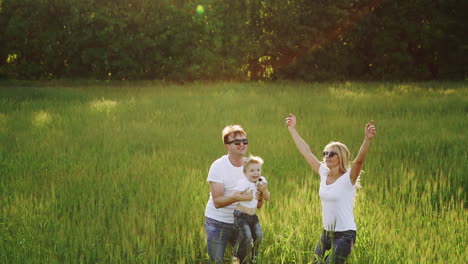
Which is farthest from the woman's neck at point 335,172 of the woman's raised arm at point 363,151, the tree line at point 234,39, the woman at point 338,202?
the tree line at point 234,39

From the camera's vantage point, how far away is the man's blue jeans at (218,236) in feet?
13.3

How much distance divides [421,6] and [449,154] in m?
16.1

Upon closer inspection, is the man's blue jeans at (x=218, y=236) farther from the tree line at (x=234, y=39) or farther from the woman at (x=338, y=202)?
the tree line at (x=234, y=39)

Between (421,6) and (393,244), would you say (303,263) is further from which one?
(421,6)

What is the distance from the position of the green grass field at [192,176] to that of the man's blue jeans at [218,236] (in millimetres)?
357

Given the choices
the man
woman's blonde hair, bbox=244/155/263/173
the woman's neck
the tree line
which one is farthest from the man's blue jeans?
the tree line

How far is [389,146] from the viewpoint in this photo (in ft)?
29.0

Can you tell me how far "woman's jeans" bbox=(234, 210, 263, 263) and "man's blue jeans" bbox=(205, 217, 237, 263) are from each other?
0.36 ft

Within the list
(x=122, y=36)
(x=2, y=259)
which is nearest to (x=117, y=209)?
(x=2, y=259)

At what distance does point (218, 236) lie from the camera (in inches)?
162

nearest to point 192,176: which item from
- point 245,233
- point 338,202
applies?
point 245,233

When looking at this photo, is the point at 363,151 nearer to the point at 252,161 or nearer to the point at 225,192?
the point at 252,161

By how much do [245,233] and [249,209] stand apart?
193 mm

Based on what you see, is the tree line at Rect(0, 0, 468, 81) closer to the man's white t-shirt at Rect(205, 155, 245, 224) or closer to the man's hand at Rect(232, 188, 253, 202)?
the man's white t-shirt at Rect(205, 155, 245, 224)
